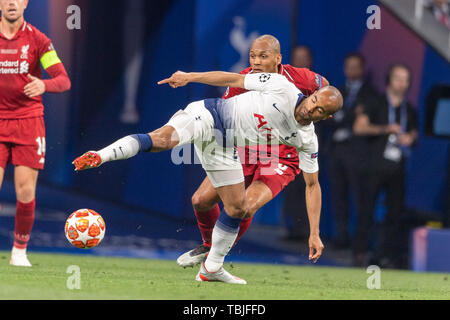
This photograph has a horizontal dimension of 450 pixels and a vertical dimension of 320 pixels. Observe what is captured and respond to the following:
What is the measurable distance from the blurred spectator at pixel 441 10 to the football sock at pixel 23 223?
246 inches

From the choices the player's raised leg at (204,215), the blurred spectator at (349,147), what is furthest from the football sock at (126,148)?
the blurred spectator at (349,147)

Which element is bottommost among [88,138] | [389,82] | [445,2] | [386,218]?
[386,218]

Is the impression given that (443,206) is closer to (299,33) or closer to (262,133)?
(299,33)

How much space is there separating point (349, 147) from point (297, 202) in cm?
108

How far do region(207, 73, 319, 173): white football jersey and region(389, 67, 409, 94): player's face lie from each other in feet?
13.7

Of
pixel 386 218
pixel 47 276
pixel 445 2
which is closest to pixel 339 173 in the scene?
pixel 386 218

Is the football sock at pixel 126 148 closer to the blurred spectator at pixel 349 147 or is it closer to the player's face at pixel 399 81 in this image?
the blurred spectator at pixel 349 147

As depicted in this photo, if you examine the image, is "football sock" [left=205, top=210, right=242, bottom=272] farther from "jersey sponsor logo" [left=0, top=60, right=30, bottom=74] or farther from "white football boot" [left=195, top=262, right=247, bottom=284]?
"jersey sponsor logo" [left=0, top=60, right=30, bottom=74]

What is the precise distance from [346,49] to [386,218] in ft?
8.58

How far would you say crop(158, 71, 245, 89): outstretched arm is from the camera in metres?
6.43

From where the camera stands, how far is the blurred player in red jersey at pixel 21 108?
25.2ft

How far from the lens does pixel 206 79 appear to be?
259 inches
